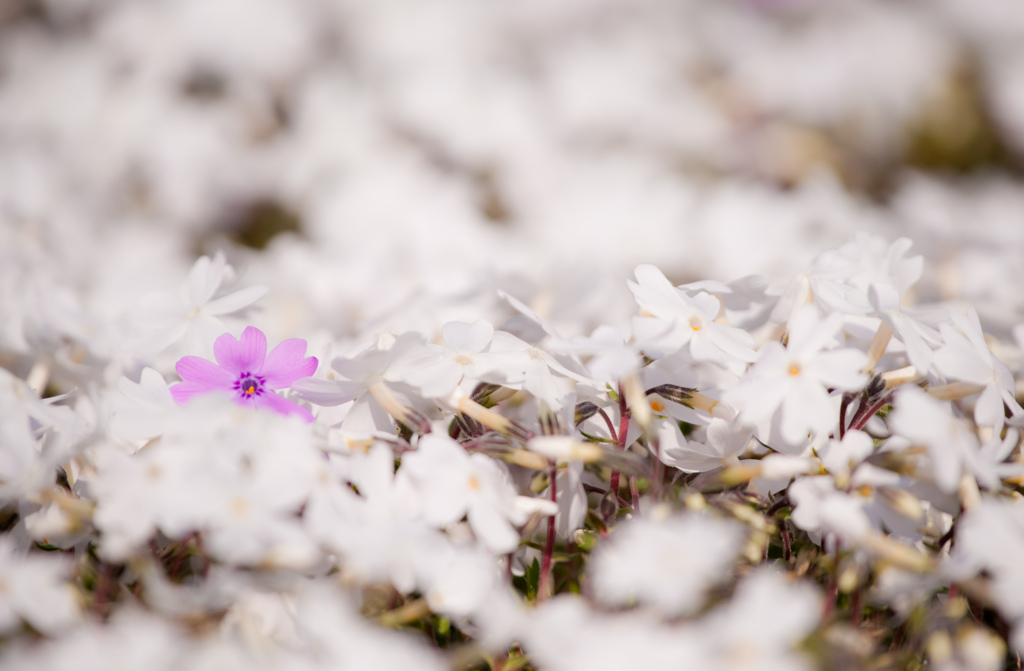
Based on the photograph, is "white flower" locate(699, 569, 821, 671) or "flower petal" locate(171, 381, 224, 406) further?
"flower petal" locate(171, 381, 224, 406)

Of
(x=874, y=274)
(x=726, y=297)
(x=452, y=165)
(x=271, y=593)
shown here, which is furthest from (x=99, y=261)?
(x=874, y=274)

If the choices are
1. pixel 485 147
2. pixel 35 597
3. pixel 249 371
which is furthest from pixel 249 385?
pixel 485 147

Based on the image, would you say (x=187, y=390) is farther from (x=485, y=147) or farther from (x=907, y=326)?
(x=485, y=147)

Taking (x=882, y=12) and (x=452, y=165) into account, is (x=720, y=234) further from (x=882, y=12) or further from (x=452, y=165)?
(x=882, y=12)

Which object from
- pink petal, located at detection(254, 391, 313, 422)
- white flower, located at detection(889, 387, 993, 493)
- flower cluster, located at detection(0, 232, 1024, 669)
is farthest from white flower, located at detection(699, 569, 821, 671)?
pink petal, located at detection(254, 391, 313, 422)

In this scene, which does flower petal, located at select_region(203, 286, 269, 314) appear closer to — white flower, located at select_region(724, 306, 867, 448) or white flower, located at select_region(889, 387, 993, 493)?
white flower, located at select_region(724, 306, 867, 448)

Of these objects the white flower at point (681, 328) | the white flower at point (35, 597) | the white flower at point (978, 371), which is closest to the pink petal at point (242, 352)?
the white flower at point (35, 597)

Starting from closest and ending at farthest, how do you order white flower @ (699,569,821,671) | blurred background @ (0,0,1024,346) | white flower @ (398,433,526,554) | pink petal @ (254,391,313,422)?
white flower @ (699,569,821,671) → white flower @ (398,433,526,554) → pink petal @ (254,391,313,422) → blurred background @ (0,0,1024,346)

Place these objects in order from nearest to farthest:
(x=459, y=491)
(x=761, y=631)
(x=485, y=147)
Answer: (x=761, y=631), (x=459, y=491), (x=485, y=147)

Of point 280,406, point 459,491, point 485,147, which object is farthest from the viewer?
point 485,147
